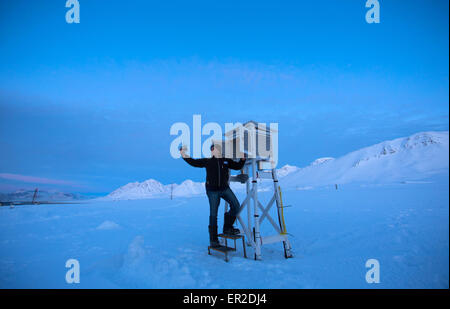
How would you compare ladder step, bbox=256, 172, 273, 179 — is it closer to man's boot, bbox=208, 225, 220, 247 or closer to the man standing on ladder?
the man standing on ladder

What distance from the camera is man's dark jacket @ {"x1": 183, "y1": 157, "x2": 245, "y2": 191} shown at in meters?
5.72

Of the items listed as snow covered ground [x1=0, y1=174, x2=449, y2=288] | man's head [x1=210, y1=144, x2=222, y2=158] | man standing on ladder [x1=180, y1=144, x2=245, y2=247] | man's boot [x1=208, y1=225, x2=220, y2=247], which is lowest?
snow covered ground [x1=0, y1=174, x2=449, y2=288]

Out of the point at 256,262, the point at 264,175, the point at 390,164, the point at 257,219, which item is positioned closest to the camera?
the point at 256,262

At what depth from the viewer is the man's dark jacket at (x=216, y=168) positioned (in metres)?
5.72

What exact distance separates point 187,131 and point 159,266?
10.3ft

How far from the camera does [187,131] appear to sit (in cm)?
606

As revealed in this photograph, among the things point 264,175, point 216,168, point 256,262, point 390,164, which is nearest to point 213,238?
point 256,262

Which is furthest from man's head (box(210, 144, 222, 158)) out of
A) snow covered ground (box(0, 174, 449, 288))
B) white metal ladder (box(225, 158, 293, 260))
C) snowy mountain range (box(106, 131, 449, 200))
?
snowy mountain range (box(106, 131, 449, 200))

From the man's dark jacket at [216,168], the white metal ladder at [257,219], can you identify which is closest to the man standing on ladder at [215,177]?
the man's dark jacket at [216,168]

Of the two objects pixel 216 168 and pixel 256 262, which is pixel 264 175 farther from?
pixel 256 262

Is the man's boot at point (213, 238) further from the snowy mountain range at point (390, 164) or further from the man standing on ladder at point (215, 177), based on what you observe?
the snowy mountain range at point (390, 164)

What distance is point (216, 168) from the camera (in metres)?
5.72

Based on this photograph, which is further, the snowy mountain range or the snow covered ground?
the snowy mountain range
